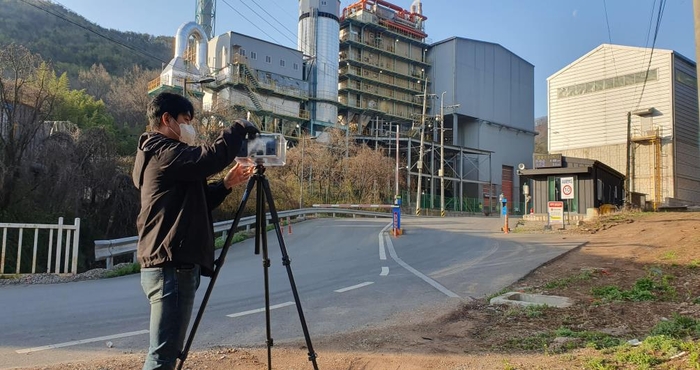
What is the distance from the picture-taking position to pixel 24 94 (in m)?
18.1

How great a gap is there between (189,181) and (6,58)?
18820 mm

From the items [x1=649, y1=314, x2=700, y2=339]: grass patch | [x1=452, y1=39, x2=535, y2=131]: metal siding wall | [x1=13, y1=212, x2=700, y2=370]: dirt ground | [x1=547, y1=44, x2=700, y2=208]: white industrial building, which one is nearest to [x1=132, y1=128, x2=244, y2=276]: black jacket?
[x1=13, y1=212, x2=700, y2=370]: dirt ground

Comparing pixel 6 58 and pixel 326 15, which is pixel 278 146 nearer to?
pixel 6 58

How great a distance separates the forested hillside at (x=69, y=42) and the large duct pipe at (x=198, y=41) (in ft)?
7.06

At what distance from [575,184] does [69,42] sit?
2186 inches

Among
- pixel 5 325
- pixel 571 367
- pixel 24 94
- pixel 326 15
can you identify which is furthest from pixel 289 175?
pixel 571 367

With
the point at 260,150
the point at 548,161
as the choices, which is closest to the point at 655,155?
the point at 548,161

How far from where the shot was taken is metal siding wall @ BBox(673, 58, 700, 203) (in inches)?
1622

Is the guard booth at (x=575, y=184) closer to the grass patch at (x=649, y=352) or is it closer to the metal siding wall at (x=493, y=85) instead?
the grass patch at (x=649, y=352)

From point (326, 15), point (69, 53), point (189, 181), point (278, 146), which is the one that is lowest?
point (189, 181)

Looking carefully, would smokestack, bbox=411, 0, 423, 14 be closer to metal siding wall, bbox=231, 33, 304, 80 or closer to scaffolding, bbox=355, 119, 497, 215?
scaffolding, bbox=355, 119, 497, 215

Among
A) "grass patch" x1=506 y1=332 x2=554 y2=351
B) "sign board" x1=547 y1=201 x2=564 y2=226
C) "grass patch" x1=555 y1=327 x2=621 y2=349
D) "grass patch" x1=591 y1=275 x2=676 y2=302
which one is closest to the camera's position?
"grass patch" x1=555 y1=327 x2=621 y2=349

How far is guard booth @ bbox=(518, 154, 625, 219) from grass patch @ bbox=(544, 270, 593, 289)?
56.9 ft

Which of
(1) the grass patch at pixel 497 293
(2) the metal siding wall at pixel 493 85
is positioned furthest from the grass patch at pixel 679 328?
(2) the metal siding wall at pixel 493 85
